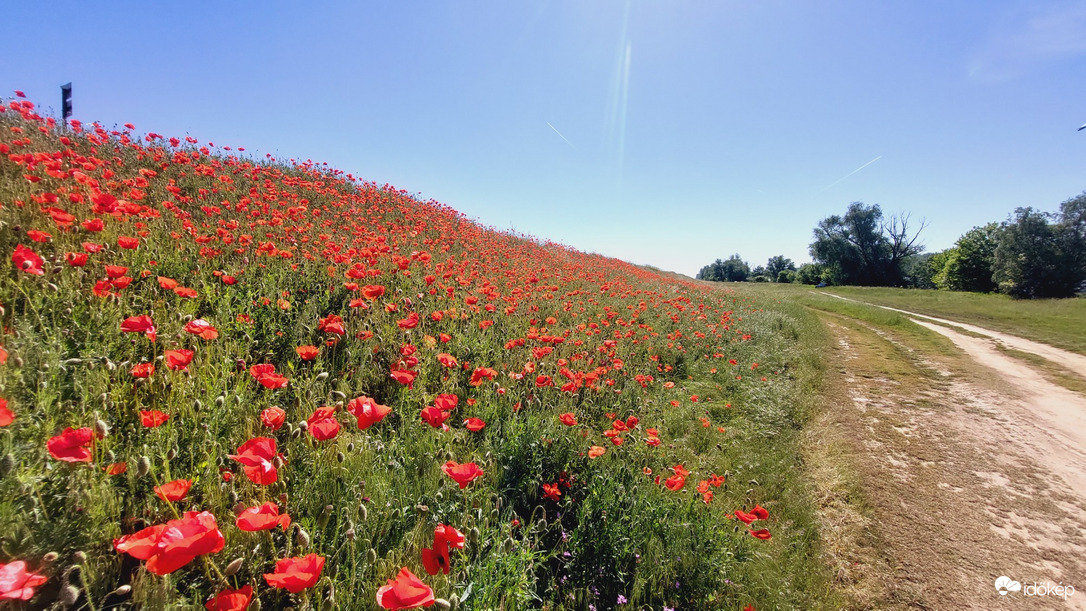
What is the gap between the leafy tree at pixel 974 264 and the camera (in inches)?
1393

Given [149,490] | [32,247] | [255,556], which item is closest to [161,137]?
[32,247]

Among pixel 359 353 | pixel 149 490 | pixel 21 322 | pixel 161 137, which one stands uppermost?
pixel 161 137

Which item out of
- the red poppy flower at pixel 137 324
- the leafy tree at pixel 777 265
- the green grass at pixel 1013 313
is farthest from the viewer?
the leafy tree at pixel 777 265

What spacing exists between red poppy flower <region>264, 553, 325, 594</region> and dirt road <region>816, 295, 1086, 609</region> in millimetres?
3813

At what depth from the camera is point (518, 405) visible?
335cm

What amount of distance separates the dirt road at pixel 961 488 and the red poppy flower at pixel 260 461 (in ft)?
13.2

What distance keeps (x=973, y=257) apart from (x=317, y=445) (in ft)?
175

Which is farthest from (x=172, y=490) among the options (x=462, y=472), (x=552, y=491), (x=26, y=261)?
(x=26, y=261)

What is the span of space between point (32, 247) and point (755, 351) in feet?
33.6

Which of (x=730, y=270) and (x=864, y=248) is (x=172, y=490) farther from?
(x=730, y=270)

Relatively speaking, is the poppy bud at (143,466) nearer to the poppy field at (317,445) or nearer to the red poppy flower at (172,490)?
the poppy field at (317,445)

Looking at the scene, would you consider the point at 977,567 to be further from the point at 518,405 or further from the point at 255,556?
the point at 255,556

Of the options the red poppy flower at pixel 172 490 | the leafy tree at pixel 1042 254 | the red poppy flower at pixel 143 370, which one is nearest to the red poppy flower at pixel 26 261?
the red poppy flower at pixel 143 370

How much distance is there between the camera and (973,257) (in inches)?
1432
